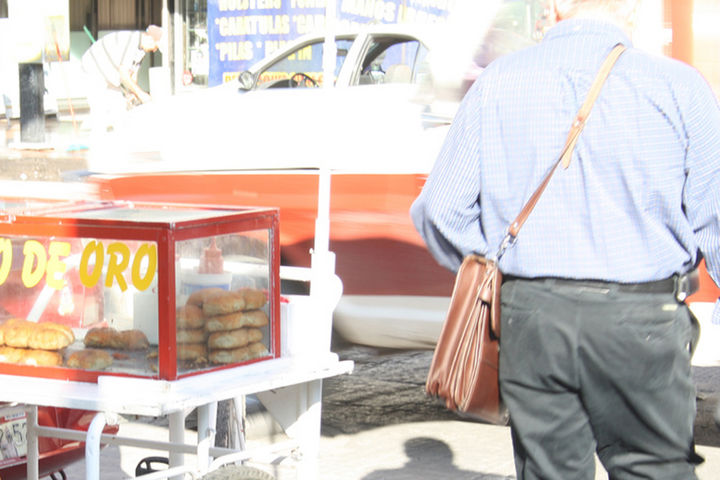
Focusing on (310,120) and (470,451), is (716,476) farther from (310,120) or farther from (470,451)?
(310,120)

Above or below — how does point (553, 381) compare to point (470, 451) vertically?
above

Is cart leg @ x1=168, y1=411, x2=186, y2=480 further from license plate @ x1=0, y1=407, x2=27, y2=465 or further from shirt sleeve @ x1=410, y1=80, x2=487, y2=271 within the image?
shirt sleeve @ x1=410, y1=80, x2=487, y2=271

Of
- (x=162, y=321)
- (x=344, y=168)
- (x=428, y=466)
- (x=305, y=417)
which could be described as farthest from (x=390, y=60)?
(x=162, y=321)

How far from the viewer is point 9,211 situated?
126 inches

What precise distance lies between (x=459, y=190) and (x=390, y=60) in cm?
512

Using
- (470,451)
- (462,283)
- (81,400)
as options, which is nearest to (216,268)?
(81,400)

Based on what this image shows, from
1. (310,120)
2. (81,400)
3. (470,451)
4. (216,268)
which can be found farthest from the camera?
(310,120)

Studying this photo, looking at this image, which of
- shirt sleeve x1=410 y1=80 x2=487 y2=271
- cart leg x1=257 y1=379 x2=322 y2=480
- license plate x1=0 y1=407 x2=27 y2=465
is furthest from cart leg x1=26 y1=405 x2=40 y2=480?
shirt sleeve x1=410 y1=80 x2=487 y2=271

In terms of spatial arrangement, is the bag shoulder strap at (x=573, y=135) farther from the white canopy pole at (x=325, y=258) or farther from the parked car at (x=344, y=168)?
the parked car at (x=344, y=168)

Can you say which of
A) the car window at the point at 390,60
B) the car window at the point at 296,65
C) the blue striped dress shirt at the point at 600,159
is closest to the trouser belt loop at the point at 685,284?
the blue striped dress shirt at the point at 600,159

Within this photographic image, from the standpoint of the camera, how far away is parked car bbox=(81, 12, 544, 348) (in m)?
5.22

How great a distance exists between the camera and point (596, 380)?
257 centimetres

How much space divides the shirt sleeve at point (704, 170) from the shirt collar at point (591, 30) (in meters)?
0.20

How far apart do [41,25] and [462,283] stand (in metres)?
13.5
